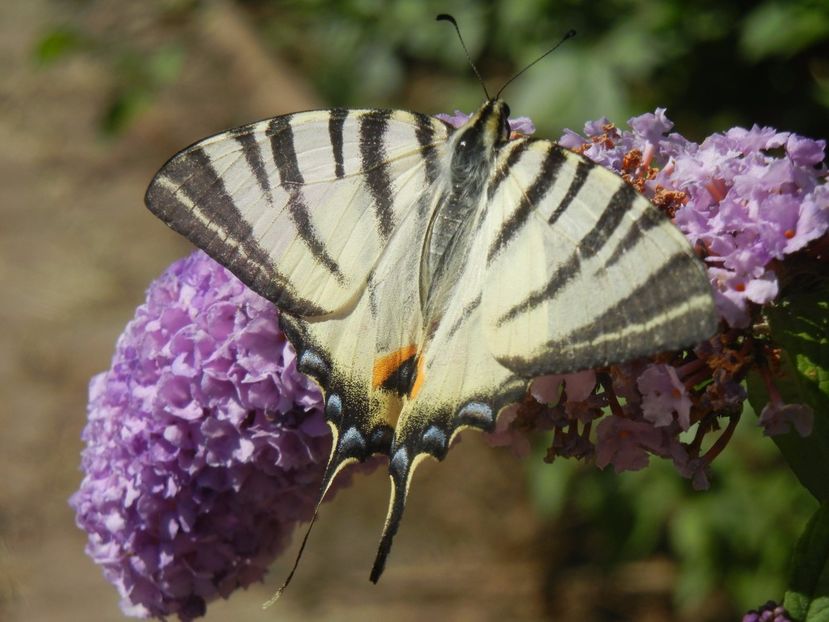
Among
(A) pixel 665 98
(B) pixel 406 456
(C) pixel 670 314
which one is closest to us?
(C) pixel 670 314

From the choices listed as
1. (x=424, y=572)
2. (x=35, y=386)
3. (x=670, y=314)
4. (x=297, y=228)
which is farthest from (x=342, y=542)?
(x=670, y=314)

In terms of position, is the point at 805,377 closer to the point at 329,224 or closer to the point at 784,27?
the point at 329,224

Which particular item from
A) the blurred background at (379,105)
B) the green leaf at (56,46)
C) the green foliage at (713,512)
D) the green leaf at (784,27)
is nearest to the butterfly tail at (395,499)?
the blurred background at (379,105)

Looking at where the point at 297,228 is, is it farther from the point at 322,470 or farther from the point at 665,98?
the point at 665,98

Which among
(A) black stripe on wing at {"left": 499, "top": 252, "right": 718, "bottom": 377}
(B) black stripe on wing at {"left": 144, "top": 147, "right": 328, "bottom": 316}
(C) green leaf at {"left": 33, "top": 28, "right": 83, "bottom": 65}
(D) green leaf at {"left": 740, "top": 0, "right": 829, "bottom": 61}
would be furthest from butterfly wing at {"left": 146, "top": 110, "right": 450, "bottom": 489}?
(C) green leaf at {"left": 33, "top": 28, "right": 83, "bottom": 65}

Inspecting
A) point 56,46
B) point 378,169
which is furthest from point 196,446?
point 56,46
